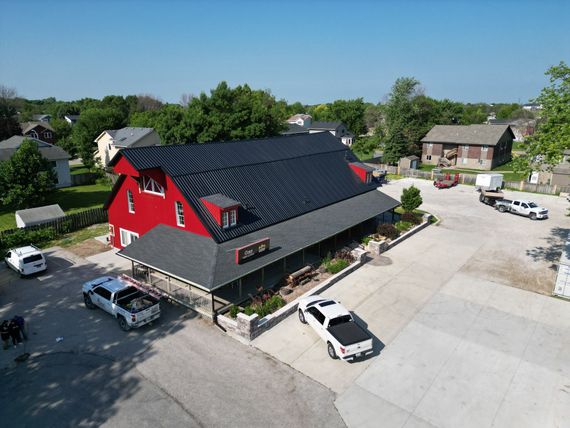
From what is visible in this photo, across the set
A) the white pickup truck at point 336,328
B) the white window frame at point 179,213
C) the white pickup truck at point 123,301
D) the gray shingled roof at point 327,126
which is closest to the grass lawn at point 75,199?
the white pickup truck at point 123,301

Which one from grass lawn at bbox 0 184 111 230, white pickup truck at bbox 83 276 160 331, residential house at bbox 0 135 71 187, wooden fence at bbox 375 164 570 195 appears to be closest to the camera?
white pickup truck at bbox 83 276 160 331

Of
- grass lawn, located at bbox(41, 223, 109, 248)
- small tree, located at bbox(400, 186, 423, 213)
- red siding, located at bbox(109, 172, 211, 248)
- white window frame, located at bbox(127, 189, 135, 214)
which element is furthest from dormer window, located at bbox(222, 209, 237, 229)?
small tree, located at bbox(400, 186, 423, 213)

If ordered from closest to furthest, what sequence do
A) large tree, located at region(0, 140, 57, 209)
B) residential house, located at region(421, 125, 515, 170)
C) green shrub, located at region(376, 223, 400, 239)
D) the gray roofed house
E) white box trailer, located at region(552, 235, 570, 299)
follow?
1. white box trailer, located at region(552, 235, 570, 299)
2. green shrub, located at region(376, 223, 400, 239)
3. the gray roofed house
4. large tree, located at region(0, 140, 57, 209)
5. residential house, located at region(421, 125, 515, 170)

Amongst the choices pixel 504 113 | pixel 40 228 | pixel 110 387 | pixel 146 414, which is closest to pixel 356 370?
pixel 146 414

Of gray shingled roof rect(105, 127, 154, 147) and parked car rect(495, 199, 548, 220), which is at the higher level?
gray shingled roof rect(105, 127, 154, 147)

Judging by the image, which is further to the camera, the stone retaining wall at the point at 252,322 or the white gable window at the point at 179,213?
the white gable window at the point at 179,213

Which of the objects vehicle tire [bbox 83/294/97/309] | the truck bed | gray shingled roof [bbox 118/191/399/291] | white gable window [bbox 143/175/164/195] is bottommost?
vehicle tire [bbox 83/294/97/309]

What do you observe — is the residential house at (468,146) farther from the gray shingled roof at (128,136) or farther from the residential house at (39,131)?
the residential house at (39,131)

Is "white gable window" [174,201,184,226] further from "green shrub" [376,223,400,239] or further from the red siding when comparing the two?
"green shrub" [376,223,400,239]
